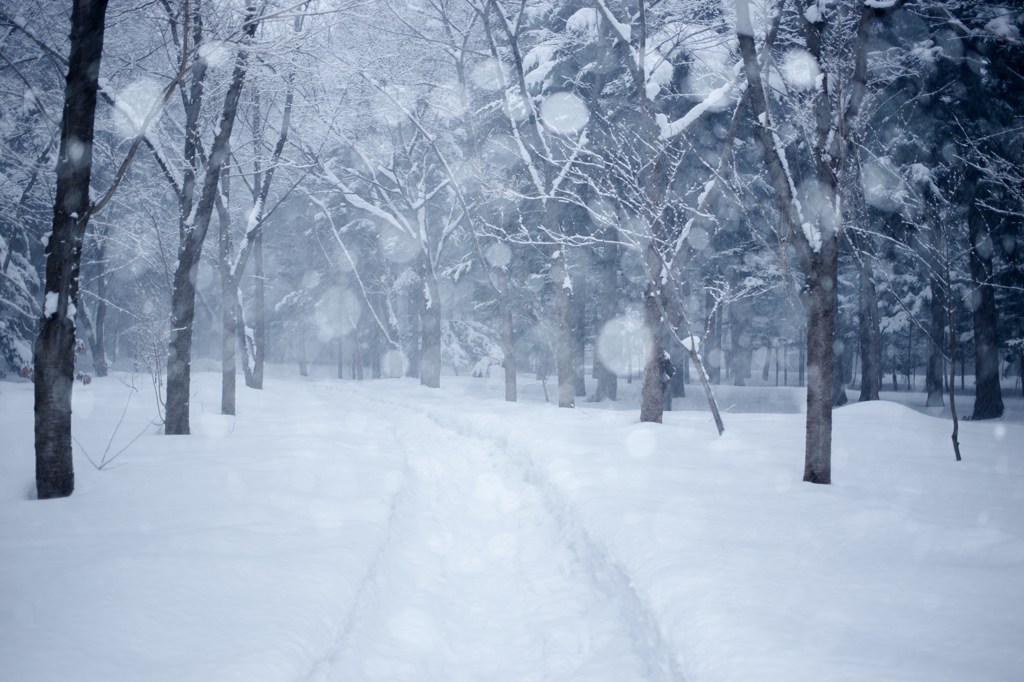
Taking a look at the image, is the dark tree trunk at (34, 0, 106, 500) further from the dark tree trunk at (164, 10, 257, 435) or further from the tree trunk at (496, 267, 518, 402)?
the tree trunk at (496, 267, 518, 402)

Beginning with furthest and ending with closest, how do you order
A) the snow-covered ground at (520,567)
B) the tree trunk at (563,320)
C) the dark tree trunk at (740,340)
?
the dark tree trunk at (740,340) → the tree trunk at (563,320) → the snow-covered ground at (520,567)

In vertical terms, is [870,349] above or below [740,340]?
below

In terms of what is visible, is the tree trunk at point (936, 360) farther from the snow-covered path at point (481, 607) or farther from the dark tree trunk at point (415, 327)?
the dark tree trunk at point (415, 327)

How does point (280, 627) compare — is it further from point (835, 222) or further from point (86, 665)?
point (835, 222)

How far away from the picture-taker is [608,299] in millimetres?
20031

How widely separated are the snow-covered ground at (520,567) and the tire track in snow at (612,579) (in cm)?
3

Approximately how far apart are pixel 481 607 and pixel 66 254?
A: 5.15 meters

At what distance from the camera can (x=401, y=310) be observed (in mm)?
37844

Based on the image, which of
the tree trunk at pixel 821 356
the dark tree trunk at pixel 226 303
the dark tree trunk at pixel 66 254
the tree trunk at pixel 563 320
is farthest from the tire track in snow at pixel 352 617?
the dark tree trunk at pixel 226 303

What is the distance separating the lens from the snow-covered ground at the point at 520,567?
3033 mm

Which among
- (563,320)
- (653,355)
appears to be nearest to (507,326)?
(563,320)

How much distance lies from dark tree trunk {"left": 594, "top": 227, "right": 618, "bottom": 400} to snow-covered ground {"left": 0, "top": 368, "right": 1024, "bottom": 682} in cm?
1068

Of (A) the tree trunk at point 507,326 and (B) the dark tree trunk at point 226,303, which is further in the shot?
(A) the tree trunk at point 507,326

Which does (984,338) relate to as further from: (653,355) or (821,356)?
(821,356)
